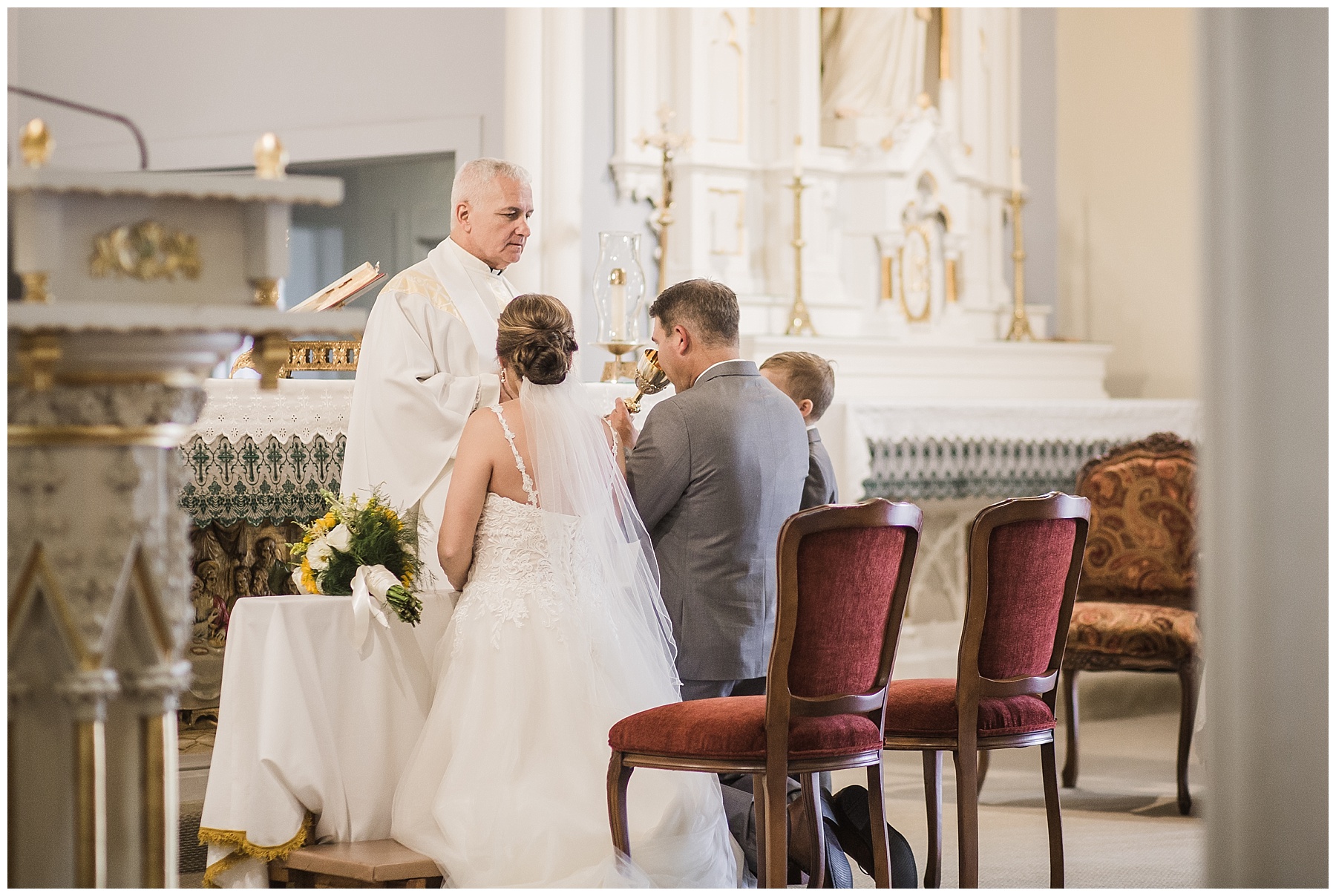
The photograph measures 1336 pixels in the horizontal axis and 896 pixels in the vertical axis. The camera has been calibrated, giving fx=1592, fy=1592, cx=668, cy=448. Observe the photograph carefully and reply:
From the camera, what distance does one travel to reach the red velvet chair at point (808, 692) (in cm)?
317

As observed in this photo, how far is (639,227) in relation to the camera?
6.94 m

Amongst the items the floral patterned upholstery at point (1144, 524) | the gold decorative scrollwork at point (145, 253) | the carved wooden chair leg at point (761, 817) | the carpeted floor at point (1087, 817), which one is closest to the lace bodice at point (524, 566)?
the carved wooden chair leg at point (761, 817)

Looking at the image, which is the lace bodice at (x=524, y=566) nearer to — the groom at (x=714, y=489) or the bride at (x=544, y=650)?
the bride at (x=544, y=650)

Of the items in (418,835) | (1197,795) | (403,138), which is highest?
(403,138)

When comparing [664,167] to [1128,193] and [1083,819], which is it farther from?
[1128,193]

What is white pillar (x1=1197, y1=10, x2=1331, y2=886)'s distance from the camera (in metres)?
1.89

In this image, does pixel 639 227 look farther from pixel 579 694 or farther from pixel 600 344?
pixel 579 694

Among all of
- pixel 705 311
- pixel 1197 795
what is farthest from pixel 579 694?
pixel 1197 795

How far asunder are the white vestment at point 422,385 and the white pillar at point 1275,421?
253cm

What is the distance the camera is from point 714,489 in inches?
145

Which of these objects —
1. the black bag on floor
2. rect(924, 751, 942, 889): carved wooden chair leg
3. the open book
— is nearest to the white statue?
the open book

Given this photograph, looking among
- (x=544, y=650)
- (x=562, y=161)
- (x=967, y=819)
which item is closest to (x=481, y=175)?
(x=544, y=650)

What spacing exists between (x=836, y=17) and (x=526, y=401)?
4.61 meters

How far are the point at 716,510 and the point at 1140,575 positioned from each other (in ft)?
8.87
